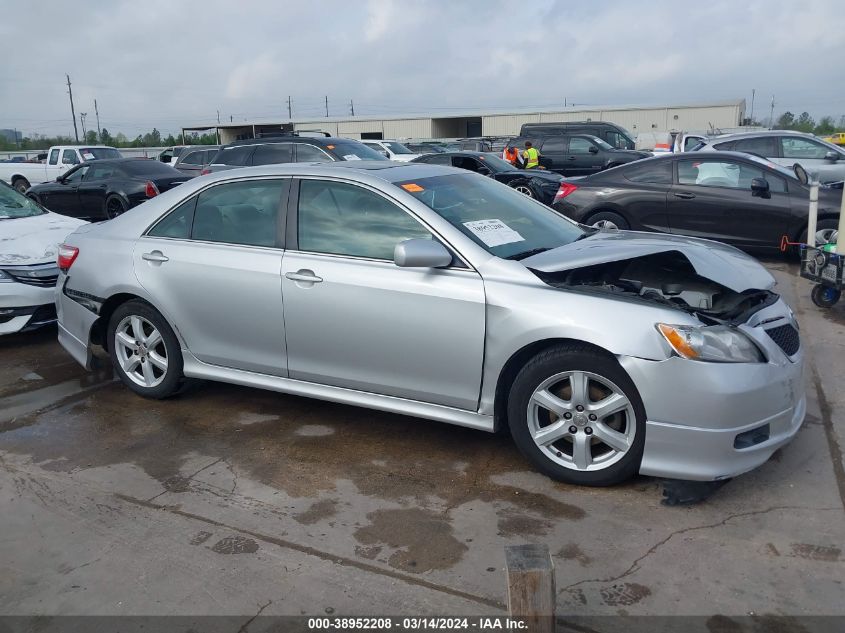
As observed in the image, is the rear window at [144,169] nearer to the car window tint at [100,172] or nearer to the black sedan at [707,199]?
the car window tint at [100,172]

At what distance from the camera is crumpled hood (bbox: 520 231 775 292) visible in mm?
3988

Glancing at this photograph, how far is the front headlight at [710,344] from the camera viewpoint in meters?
3.52

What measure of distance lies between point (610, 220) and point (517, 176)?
5.16m

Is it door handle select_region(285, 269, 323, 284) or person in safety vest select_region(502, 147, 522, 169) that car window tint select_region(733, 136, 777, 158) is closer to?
person in safety vest select_region(502, 147, 522, 169)

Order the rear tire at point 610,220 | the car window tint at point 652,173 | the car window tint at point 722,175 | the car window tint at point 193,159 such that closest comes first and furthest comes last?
the car window tint at point 722,175, the car window tint at point 652,173, the rear tire at point 610,220, the car window tint at point 193,159

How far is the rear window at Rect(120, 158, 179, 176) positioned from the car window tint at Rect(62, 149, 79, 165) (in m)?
8.31

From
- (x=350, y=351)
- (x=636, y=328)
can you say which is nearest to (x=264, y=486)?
(x=350, y=351)

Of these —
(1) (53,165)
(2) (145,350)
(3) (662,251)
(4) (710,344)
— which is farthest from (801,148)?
(1) (53,165)

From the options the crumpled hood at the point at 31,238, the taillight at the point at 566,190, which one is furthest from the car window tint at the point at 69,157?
the taillight at the point at 566,190

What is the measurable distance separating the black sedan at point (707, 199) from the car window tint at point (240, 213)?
6158mm

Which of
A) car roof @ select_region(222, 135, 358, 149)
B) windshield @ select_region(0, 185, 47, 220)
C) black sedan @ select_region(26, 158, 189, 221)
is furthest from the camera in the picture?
black sedan @ select_region(26, 158, 189, 221)

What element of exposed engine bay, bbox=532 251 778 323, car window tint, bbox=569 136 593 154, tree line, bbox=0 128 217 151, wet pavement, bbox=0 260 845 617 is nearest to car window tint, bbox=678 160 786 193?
wet pavement, bbox=0 260 845 617

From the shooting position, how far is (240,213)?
4875 mm

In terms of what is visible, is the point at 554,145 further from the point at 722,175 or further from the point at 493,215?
the point at 493,215
